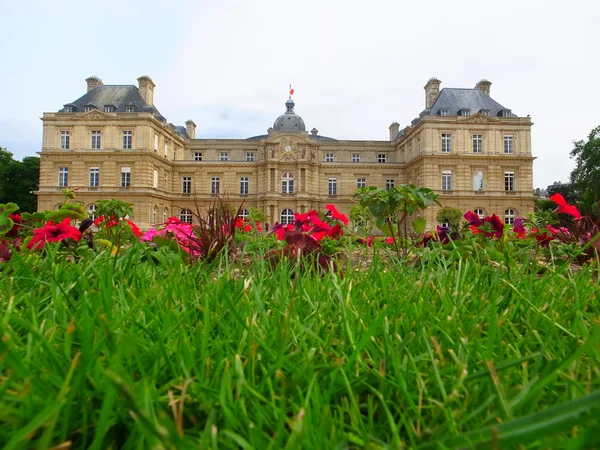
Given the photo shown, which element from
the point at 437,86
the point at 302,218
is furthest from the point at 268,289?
the point at 437,86

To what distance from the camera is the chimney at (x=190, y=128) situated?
123 feet

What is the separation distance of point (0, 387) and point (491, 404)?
64 centimetres

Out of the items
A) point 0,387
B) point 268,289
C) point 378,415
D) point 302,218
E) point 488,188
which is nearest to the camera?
point 0,387

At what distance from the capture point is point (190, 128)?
3734cm

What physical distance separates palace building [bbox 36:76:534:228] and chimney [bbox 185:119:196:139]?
272 inches

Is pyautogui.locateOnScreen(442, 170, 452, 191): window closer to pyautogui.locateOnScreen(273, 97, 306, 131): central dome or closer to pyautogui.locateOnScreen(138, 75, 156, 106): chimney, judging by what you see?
pyautogui.locateOnScreen(273, 97, 306, 131): central dome

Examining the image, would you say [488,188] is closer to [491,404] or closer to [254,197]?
[254,197]

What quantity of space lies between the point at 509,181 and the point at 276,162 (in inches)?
650

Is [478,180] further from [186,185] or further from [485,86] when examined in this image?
[186,185]

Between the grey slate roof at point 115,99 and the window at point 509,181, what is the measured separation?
2525 cm

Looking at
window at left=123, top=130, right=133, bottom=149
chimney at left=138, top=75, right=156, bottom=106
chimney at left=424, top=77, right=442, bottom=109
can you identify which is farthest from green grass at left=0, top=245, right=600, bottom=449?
chimney at left=424, top=77, right=442, bottom=109

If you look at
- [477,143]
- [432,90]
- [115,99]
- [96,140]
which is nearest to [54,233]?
[96,140]

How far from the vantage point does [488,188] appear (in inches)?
1082

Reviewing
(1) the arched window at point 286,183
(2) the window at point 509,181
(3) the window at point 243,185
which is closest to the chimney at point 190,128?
(3) the window at point 243,185
